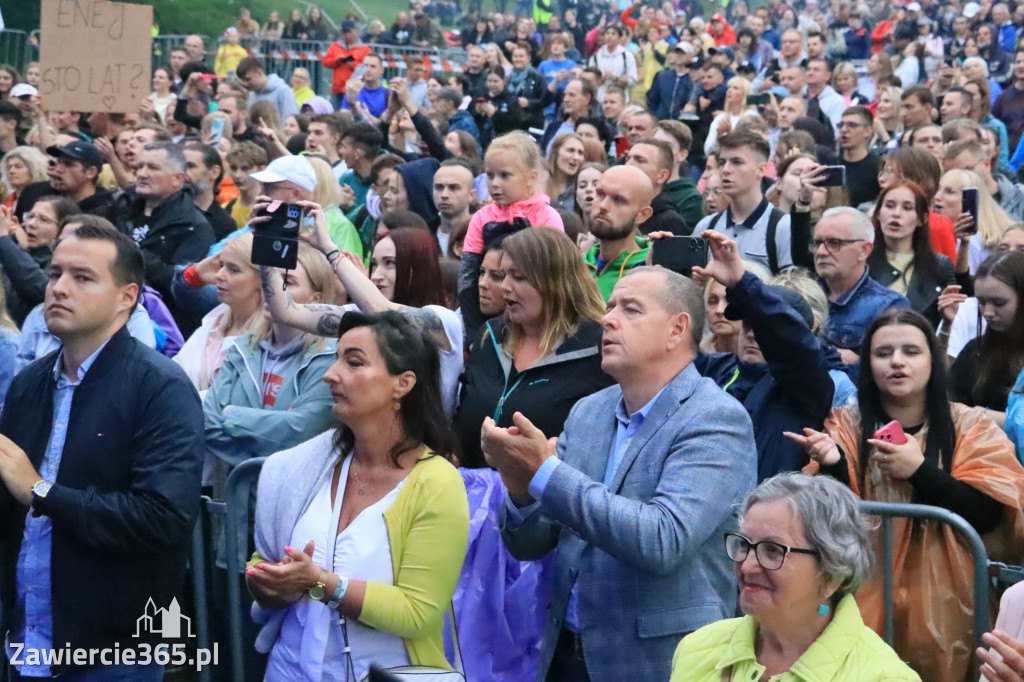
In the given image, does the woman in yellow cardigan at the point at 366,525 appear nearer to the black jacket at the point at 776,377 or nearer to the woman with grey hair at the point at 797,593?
the woman with grey hair at the point at 797,593

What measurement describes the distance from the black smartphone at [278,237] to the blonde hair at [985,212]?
4.62 m

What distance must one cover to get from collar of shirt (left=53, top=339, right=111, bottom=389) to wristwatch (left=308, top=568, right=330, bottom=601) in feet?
4.02

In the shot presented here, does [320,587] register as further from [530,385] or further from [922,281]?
[922,281]

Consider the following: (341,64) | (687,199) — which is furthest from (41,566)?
(341,64)

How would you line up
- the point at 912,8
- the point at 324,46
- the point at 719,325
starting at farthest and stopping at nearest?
the point at 912,8
the point at 324,46
the point at 719,325

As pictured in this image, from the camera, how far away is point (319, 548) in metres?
3.72

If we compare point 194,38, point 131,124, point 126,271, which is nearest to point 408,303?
point 126,271

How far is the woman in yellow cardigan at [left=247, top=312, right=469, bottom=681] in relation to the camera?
3.62 meters

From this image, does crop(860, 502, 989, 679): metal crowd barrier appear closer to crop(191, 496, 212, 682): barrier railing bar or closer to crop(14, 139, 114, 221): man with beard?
crop(191, 496, 212, 682): barrier railing bar

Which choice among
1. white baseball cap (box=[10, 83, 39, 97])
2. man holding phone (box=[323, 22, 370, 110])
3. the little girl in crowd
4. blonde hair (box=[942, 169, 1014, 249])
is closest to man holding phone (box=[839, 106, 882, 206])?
blonde hair (box=[942, 169, 1014, 249])

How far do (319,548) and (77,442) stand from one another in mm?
→ 982

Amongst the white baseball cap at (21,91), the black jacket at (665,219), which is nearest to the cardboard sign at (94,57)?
the black jacket at (665,219)

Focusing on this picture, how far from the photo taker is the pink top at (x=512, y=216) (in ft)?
21.4

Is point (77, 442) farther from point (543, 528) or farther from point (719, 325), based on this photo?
point (719, 325)
